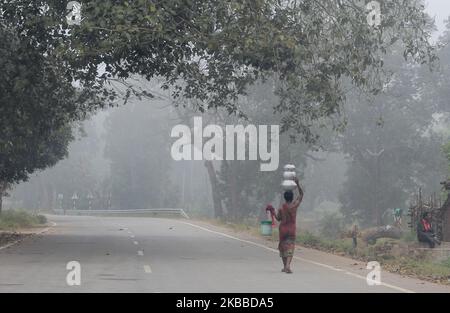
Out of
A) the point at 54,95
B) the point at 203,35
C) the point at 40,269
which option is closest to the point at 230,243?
the point at 54,95

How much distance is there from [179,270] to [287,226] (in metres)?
2.64

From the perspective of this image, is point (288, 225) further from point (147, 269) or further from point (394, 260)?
point (394, 260)

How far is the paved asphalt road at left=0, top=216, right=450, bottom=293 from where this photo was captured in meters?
16.2

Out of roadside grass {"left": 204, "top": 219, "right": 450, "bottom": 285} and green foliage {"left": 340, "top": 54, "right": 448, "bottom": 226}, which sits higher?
green foliage {"left": 340, "top": 54, "right": 448, "bottom": 226}

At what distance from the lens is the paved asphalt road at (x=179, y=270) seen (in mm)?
16188

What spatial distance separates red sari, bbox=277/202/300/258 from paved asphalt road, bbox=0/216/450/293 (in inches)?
23.8

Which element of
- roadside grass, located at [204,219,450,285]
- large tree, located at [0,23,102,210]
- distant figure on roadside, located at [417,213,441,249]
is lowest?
roadside grass, located at [204,219,450,285]

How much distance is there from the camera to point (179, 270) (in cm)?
1995

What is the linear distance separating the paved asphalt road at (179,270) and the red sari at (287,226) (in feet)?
1.98

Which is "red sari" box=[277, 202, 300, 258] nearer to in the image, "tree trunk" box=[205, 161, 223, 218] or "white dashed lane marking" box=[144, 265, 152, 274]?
"white dashed lane marking" box=[144, 265, 152, 274]

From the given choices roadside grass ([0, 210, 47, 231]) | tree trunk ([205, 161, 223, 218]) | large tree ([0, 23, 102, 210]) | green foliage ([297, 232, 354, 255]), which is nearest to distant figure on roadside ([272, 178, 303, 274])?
large tree ([0, 23, 102, 210])

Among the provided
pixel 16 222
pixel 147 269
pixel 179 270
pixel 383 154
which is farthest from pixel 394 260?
pixel 383 154

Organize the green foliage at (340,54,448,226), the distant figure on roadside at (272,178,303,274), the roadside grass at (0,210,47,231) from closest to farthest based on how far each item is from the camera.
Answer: the distant figure on roadside at (272,178,303,274) → the roadside grass at (0,210,47,231) → the green foliage at (340,54,448,226)
